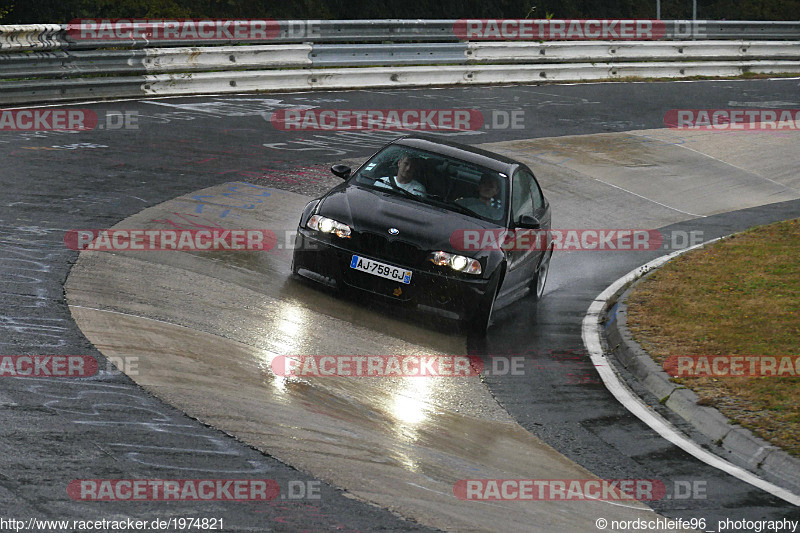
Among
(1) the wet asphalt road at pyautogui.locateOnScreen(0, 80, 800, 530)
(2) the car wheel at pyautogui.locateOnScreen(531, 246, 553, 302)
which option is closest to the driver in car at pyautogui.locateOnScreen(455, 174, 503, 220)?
(1) the wet asphalt road at pyautogui.locateOnScreen(0, 80, 800, 530)

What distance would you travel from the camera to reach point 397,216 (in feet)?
33.3

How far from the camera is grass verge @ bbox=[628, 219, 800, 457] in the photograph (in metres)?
8.28

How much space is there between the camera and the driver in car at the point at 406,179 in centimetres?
1081

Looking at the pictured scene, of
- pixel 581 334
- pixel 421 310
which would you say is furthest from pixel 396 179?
pixel 581 334

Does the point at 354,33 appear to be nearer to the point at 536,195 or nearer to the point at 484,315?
the point at 536,195

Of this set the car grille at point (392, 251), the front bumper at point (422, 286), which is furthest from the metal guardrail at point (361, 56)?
the car grille at point (392, 251)

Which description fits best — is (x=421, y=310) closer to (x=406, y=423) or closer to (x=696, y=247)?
(x=406, y=423)

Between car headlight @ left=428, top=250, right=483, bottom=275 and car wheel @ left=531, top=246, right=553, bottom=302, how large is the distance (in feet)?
6.17

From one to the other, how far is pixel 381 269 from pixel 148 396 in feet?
10.3

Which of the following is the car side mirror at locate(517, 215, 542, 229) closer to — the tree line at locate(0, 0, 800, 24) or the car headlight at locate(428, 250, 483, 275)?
the car headlight at locate(428, 250, 483, 275)

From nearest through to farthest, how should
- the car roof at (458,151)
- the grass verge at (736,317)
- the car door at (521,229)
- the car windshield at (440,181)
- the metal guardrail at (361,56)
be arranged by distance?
the grass verge at (736,317) < the car door at (521,229) < the car windshield at (440,181) < the car roof at (458,151) < the metal guardrail at (361,56)

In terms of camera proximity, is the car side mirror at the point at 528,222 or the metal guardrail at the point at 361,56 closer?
the car side mirror at the point at 528,222

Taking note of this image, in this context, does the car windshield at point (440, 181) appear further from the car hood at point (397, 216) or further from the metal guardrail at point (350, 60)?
the metal guardrail at point (350, 60)

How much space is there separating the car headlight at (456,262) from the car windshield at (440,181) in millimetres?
837
